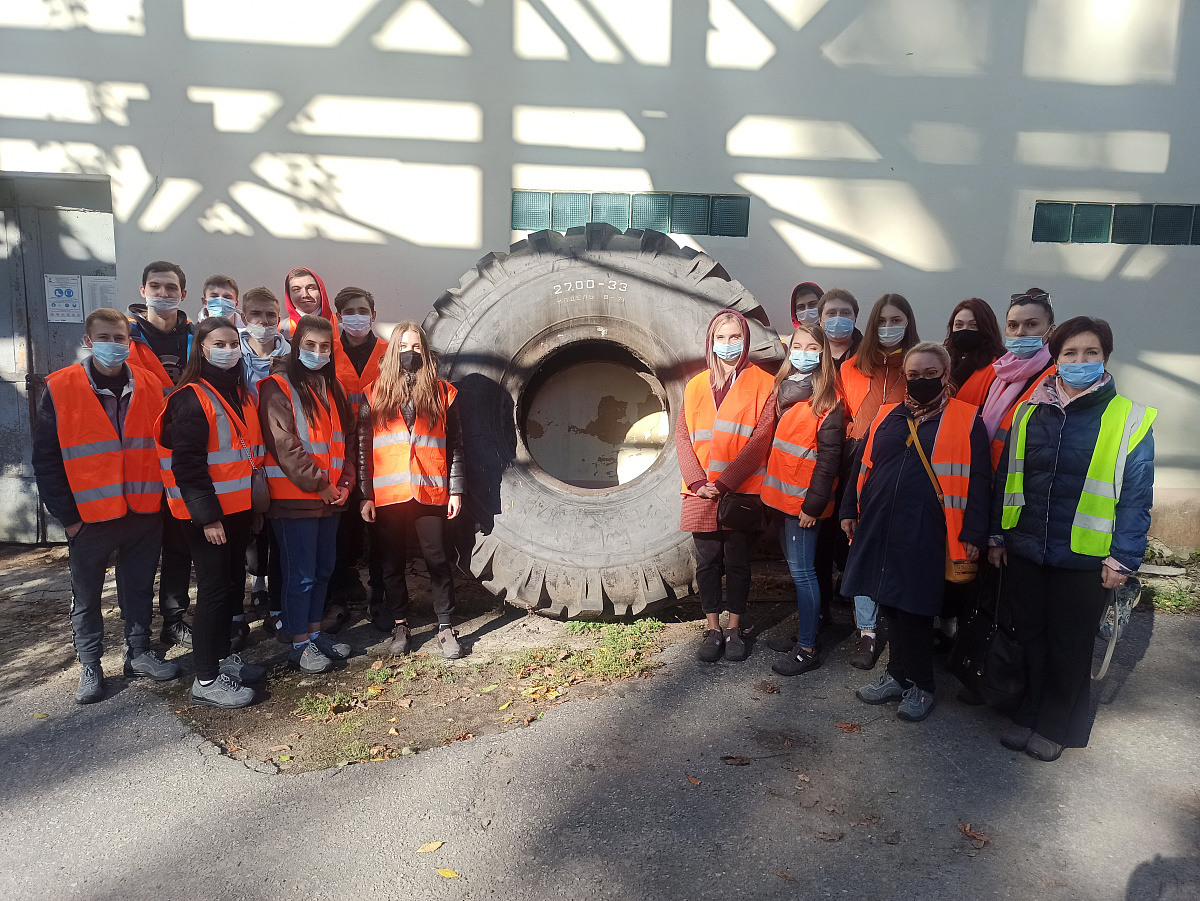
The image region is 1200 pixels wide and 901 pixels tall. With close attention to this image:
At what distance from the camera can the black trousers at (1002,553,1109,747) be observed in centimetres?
284

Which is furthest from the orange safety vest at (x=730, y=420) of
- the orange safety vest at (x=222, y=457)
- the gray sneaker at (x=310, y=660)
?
the orange safety vest at (x=222, y=457)

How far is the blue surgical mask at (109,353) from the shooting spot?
10.6ft

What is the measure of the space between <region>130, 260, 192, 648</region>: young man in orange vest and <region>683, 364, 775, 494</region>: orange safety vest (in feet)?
8.20

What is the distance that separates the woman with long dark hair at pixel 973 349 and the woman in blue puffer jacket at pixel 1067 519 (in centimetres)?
54

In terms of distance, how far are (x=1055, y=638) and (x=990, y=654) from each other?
25 centimetres

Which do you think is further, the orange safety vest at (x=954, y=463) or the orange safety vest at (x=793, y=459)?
the orange safety vest at (x=793, y=459)

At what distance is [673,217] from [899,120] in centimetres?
157

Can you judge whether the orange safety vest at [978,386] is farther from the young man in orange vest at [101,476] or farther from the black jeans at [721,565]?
the young man in orange vest at [101,476]

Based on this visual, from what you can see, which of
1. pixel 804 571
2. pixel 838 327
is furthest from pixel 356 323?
pixel 804 571

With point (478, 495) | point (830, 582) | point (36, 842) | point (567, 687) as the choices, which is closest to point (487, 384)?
point (478, 495)

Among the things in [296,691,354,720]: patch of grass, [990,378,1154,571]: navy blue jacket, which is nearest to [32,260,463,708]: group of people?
[296,691,354,720]: patch of grass

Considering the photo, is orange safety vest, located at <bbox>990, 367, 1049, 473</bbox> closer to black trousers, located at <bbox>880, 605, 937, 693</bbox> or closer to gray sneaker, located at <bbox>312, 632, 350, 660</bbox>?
black trousers, located at <bbox>880, 605, 937, 693</bbox>

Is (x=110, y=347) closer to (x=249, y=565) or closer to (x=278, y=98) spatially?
(x=249, y=565)

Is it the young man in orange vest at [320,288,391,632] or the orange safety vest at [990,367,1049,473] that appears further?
the young man in orange vest at [320,288,391,632]
